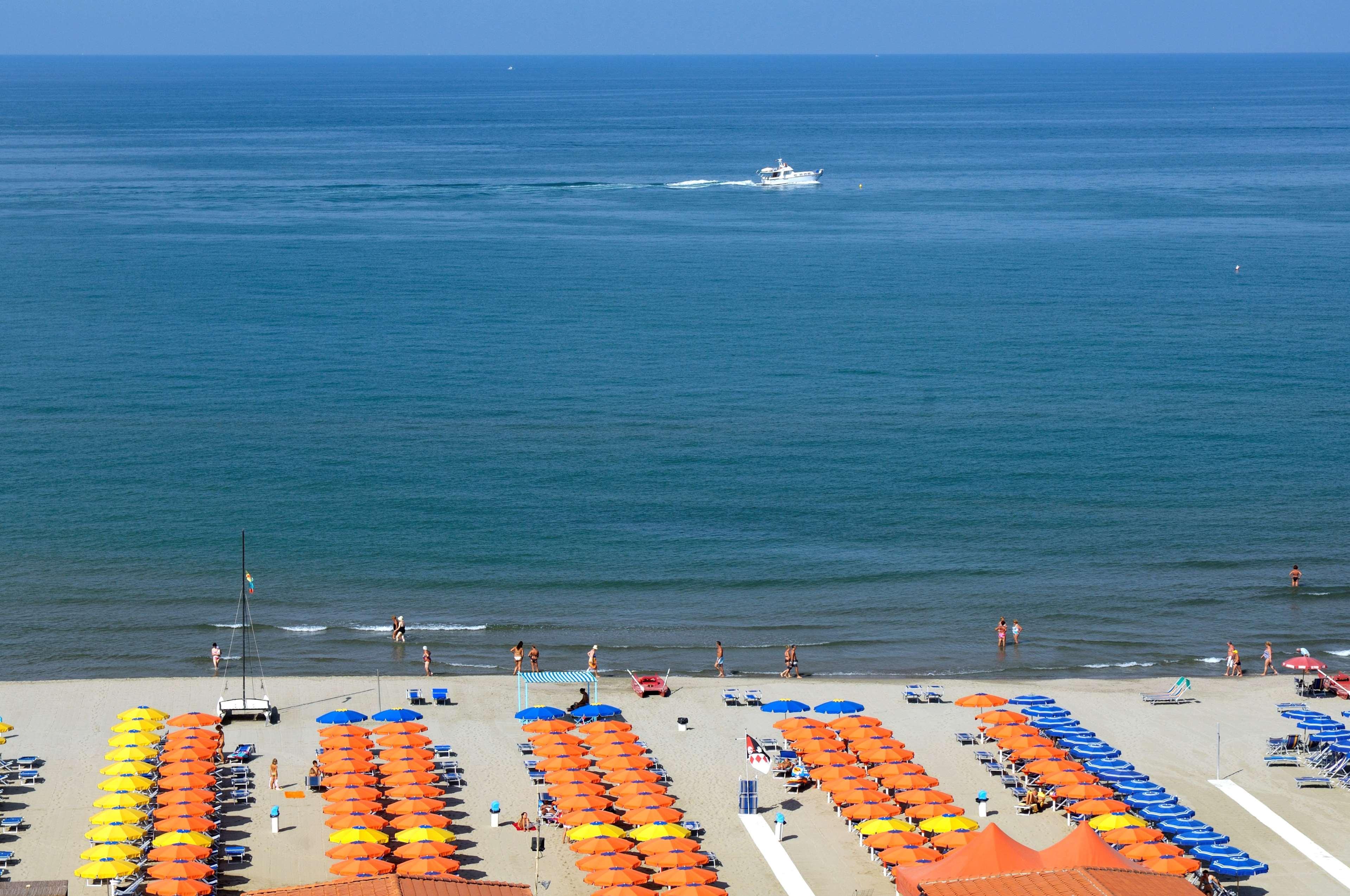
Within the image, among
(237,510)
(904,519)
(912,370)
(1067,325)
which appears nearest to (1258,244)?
(1067,325)

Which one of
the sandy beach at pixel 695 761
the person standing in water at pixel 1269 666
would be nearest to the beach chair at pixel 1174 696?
the sandy beach at pixel 695 761

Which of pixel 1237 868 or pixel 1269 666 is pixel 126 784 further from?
pixel 1269 666

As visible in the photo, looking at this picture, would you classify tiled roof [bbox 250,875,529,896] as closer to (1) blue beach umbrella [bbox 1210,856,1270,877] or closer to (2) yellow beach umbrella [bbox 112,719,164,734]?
(2) yellow beach umbrella [bbox 112,719,164,734]

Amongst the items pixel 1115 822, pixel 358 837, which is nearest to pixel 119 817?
pixel 358 837

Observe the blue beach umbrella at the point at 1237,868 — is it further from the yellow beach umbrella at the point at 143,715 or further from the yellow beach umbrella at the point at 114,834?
the yellow beach umbrella at the point at 143,715

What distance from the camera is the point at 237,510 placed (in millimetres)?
62250

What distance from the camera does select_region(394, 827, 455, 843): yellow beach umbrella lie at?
107ft

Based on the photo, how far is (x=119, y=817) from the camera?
33.0 m

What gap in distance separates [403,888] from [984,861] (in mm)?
11388

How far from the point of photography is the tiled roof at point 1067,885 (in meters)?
26.4

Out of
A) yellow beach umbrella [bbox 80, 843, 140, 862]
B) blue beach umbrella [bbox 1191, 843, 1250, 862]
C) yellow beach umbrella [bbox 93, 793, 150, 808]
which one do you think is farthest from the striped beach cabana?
blue beach umbrella [bbox 1191, 843, 1250, 862]

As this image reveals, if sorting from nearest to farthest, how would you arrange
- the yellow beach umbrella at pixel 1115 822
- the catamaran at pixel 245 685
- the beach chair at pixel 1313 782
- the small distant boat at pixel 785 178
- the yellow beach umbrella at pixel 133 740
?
the yellow beach umbrella at pixel 1115 822 < the beach chair at pixel 1313 782 < the yellow beach umbrella at pixel 133 740 < the catamaran at pixel 245 685 < the small distant boat at pixel 785 178

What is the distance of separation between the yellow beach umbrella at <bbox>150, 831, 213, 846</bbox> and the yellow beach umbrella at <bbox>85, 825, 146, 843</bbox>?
0.59m

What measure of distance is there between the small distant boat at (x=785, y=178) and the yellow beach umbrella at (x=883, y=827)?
466 ft
